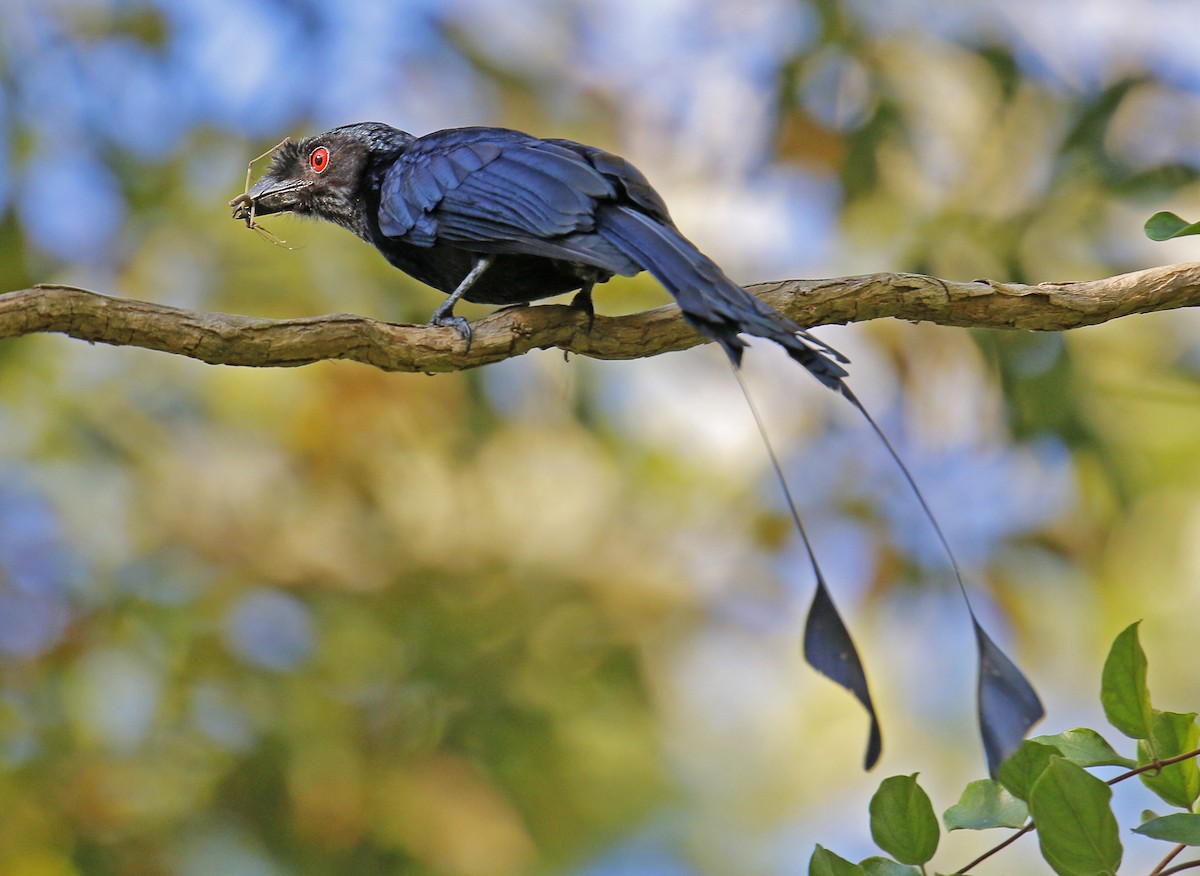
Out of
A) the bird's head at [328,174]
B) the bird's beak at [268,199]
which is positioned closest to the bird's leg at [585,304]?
the bird's head at [328,174]

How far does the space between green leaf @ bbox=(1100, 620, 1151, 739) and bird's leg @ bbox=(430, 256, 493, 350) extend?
143 cm

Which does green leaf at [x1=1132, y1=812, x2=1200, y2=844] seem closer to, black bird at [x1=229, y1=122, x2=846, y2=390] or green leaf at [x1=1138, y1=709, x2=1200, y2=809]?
green leaf at [x1=1138, y1=709, x2=1200, y2=809]

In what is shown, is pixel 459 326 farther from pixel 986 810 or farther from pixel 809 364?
pixel 986 810

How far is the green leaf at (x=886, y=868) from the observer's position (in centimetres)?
172

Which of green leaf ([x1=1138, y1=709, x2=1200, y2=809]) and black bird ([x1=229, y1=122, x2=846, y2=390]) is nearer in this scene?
green leaf ([x1=1138, y1=709, x2=1200, y2=809])

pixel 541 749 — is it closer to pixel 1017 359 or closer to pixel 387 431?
pixel 387 431

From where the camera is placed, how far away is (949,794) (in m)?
5.91

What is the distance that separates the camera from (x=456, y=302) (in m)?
3.00

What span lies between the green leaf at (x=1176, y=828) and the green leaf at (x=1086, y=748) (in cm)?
12

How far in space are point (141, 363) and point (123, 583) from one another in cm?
117

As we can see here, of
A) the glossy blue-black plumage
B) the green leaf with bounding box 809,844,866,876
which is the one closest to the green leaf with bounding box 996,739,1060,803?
the green leaf with bounding box 809,844,866,876

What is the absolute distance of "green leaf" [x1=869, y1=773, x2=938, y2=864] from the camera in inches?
66.1

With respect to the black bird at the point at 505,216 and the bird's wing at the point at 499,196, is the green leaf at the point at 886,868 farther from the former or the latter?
the bird's wing at the point at 499,196

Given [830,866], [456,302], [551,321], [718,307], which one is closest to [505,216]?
[456,302]
